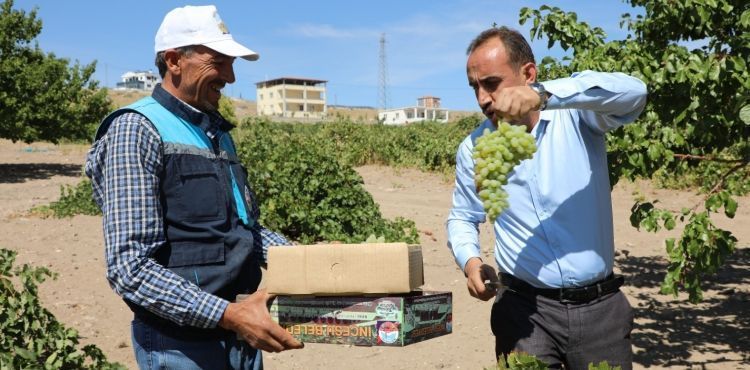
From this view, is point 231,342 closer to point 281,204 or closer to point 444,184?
point 281,204

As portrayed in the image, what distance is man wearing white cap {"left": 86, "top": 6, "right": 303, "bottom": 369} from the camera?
2.05 meters

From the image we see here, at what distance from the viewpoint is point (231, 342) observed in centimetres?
238

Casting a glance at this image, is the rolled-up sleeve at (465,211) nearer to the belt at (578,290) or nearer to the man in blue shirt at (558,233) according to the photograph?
the man in blue shirt at (558,233)

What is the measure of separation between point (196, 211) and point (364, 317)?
0.66 metres

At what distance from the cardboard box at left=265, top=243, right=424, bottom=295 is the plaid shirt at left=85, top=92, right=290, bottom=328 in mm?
224

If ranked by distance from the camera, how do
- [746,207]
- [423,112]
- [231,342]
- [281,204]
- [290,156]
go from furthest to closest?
[423,112]
[746,207]
[290,156]
[281,204]
[231,342]

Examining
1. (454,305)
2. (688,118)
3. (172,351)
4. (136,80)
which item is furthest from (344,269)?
(136,80)

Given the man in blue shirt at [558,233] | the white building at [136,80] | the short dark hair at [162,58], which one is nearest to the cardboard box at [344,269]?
the man in blue shirt at [558,233]

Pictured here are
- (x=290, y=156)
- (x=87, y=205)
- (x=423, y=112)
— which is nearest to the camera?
(x=290, y=156)

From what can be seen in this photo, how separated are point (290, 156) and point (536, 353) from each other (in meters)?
7.08

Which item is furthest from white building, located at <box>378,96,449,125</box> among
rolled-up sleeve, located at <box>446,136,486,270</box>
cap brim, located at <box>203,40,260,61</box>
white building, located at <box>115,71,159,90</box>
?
cap brim, located at <box>203,40,260,61</box>

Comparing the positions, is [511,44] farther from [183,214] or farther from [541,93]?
[183,214]

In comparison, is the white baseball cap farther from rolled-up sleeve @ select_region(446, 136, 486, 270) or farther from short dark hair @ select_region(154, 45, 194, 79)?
rolled-up sleeve @ select_region(446, 136, 486, 270)

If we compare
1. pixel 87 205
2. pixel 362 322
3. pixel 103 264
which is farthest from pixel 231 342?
pixel 87 205
